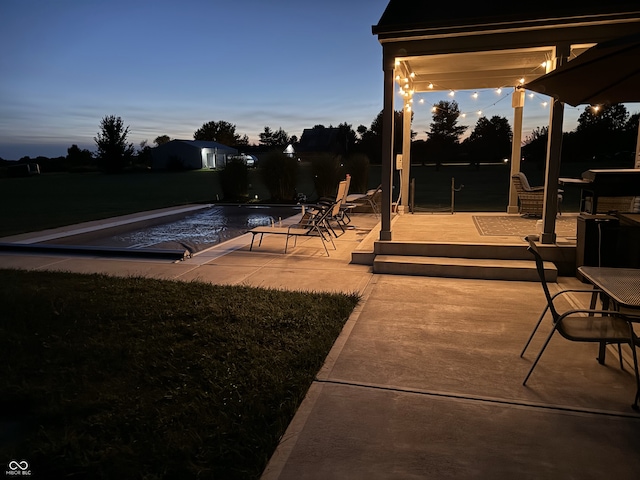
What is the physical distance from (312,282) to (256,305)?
1.14 m

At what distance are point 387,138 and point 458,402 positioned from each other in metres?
4.21

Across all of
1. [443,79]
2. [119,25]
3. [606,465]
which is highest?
[119,25]

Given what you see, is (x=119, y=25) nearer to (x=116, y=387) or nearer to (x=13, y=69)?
(x=13, y=69)

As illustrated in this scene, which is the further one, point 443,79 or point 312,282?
point 443,79

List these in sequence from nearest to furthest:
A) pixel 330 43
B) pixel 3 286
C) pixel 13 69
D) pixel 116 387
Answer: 1. pixel 116 387
2. pixel 3 286
3. pixel 330 43
4. pixel 13 69

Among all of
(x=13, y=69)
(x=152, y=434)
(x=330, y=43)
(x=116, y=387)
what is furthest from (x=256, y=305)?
(x=13, y=69)

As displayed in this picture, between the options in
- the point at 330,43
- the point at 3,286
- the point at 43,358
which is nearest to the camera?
the point at 43,358

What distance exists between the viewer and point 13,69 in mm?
22844

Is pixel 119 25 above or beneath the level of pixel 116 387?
above

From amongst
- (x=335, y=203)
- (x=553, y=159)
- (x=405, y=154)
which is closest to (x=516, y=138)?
(x=405, y=154)

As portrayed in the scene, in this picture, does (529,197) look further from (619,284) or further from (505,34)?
(619,284)

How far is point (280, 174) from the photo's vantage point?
47.1 ft

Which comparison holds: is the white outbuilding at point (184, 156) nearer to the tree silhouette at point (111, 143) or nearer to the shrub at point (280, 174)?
the tree silhouette at point (111, 143)

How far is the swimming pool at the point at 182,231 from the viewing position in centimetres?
773
